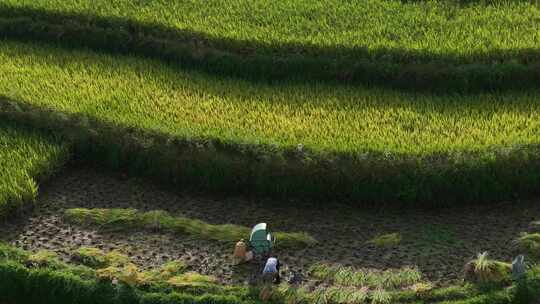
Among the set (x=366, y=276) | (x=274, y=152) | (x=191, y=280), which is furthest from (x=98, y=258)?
(x=366, y=276)

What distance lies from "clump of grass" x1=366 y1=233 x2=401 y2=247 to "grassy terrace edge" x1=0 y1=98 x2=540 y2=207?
550 millimetres

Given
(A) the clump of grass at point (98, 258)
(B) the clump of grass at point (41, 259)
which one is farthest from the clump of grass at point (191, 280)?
(B) the clump of grass at point (41, 259)

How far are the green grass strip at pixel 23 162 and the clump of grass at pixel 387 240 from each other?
3.14 metres

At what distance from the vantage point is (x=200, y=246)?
7035mm

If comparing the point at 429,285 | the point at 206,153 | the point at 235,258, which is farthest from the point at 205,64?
the point at 429,285

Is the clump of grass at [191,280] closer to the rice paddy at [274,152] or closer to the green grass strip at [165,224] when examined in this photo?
the rice paddy at [274,152]

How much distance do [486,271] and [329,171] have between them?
179 cm

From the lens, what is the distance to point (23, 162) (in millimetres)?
7824

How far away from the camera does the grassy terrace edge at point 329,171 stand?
7.41 m

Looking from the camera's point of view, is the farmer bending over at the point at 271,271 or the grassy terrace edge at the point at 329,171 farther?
the grassy terrace edge at the point at 329,171

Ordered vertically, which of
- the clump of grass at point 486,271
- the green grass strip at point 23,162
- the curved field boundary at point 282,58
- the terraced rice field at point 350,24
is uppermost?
the terraced rice field at point 350,24

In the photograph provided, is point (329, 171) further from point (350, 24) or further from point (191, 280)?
point (350, 24)

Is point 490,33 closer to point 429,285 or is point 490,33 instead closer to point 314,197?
point 314,197

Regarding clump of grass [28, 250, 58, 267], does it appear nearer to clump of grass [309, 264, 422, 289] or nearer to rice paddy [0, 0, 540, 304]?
rice paddy [0, 0, 540, 304]
